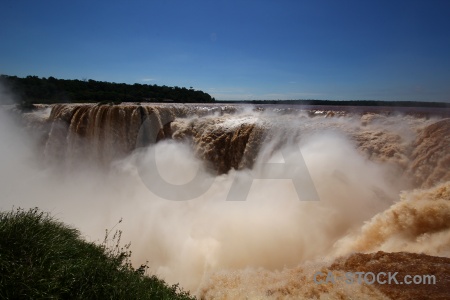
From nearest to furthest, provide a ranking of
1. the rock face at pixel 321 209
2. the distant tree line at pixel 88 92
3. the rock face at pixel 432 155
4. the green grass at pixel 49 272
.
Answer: the green grass at pixel 49 272 < the rock face at pixel 321 209 < the rock face at pixel 432 155 < the distant tree line at pixel 88 92

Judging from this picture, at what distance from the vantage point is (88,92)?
42969 millimetres

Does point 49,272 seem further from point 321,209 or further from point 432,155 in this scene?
point 432,155

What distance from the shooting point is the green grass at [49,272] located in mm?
3305

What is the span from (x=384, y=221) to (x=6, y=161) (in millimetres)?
23537

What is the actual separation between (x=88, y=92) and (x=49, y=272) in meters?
45.0

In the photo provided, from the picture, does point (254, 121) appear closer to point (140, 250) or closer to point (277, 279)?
point (140, 250)

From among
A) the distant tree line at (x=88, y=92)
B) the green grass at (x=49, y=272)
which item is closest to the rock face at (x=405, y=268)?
the green grass at (x=49, y=272)

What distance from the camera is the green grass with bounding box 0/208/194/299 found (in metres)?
3.30

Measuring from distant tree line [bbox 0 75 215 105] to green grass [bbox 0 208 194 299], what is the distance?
32966 mm

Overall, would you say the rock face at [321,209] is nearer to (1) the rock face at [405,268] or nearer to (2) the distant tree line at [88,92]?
(1) the rock face at [405,268]

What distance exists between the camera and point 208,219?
28.1 ft

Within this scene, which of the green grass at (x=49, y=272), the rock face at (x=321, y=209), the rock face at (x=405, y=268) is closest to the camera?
the green grass at (x=49, y=272)

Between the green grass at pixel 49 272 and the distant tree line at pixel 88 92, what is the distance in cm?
3297

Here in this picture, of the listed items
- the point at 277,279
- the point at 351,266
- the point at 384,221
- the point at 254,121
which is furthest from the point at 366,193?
the point at 254,121
